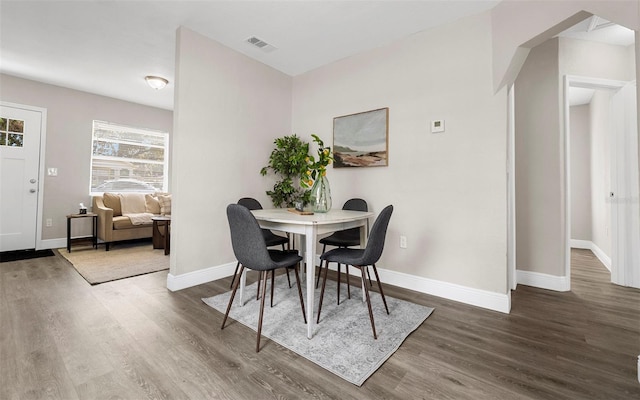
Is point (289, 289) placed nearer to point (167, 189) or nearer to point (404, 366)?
point (404, 366)

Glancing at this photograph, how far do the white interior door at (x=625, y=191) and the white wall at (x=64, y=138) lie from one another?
290 inches

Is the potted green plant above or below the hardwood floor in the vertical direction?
above

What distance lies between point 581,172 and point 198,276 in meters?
6.35

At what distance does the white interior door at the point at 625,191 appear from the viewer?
9.22 ft

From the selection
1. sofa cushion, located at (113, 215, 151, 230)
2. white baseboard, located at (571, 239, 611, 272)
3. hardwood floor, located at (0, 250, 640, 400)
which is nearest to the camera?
hardwood floor, located at (0, 250, 640, 400)

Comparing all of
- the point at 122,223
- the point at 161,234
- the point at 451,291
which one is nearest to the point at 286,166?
the point at 451,291

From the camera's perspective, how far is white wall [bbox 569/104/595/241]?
4727 mm

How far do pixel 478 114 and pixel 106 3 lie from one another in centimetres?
342

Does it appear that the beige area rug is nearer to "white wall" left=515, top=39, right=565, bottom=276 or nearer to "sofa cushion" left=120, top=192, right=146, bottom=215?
"sofa cushion" left=120, top=192, right=146, bottom=215

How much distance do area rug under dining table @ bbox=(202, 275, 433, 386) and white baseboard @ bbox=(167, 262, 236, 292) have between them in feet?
1.42

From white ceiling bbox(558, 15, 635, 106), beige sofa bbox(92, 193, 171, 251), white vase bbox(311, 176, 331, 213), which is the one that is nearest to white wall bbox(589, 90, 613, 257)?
white ceiling bbox(558, 15, 635, 106)

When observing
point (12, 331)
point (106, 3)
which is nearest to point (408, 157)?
point (106, 3)

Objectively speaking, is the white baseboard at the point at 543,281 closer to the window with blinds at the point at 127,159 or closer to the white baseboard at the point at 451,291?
the white baseboard at the point at 451,291

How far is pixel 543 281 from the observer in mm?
2812
